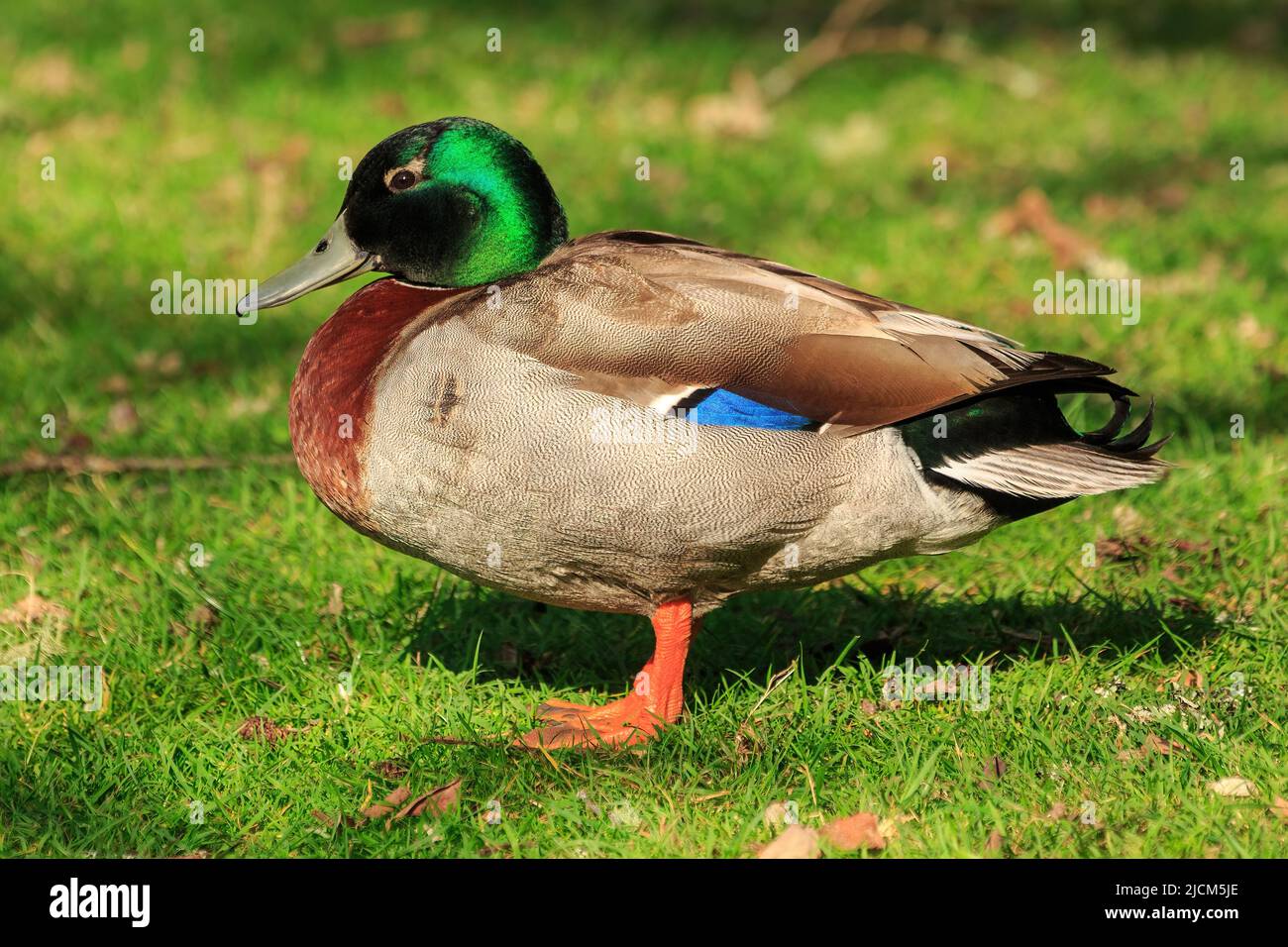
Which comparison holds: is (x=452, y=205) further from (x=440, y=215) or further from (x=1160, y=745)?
(x=1160, y=745)

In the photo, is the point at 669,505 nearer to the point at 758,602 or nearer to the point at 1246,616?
the point at 758,602

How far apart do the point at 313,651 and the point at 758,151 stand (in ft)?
15.3

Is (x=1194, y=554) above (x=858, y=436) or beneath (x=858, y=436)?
beneath

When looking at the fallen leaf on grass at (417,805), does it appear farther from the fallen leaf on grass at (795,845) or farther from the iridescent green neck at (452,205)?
the iridescent green neck at (452,205)

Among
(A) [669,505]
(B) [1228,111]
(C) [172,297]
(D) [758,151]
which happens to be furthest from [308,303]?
(B) [1228,111]

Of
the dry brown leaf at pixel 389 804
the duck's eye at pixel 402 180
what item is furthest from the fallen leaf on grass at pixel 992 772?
Answer: the duck's eye at pixel 402 180

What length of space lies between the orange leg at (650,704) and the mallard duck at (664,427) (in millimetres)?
14

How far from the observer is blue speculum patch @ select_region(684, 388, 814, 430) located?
3.11 metres

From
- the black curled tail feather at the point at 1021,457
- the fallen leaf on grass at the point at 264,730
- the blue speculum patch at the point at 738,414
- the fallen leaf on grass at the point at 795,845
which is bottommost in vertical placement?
the fallen leaf on grass at the point at 795,845

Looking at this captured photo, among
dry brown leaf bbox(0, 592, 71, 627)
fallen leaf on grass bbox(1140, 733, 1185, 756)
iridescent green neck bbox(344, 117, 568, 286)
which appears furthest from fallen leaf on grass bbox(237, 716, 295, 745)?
fallen leaf on grass bbox(1140, 733, 1185, 756)

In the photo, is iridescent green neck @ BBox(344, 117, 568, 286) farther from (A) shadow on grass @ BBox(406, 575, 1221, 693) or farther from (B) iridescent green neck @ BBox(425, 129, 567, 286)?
(A) shadow on grass @ BBox(406, 575, 1221, 693)

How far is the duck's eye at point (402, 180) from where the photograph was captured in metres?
3.44

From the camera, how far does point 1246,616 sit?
3824mm
